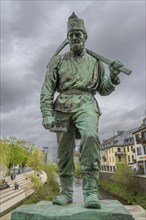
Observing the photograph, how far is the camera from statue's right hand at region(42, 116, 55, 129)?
11.8 feet

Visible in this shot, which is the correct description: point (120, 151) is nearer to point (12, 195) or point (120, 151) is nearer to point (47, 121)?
point (12, 195)

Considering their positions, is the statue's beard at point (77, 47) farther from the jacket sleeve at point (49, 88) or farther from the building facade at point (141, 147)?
the building facade at point (141, 147)

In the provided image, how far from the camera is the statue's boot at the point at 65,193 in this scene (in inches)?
144

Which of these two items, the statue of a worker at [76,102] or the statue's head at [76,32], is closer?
the statue of a worker at [76,102]

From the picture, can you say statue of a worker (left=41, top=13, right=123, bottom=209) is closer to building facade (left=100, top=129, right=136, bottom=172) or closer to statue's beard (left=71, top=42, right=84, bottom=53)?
statue's beard (left=71, top=42, right=84, bottom=53)

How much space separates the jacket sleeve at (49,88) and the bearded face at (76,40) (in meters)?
0.40

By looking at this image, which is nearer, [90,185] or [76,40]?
[90,185]

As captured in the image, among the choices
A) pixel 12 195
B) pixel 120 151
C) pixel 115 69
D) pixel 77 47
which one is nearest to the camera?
pixel 115 69

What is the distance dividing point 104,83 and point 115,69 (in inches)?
18.6

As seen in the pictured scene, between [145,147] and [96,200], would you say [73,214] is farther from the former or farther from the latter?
[145,147]

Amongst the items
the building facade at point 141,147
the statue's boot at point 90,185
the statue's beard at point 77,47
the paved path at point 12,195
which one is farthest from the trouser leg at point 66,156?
the building facade at point 141,147

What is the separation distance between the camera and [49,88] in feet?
13.5

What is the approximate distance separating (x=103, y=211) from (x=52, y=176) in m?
33.7

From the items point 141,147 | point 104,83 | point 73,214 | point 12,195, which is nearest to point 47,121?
point 104,83
